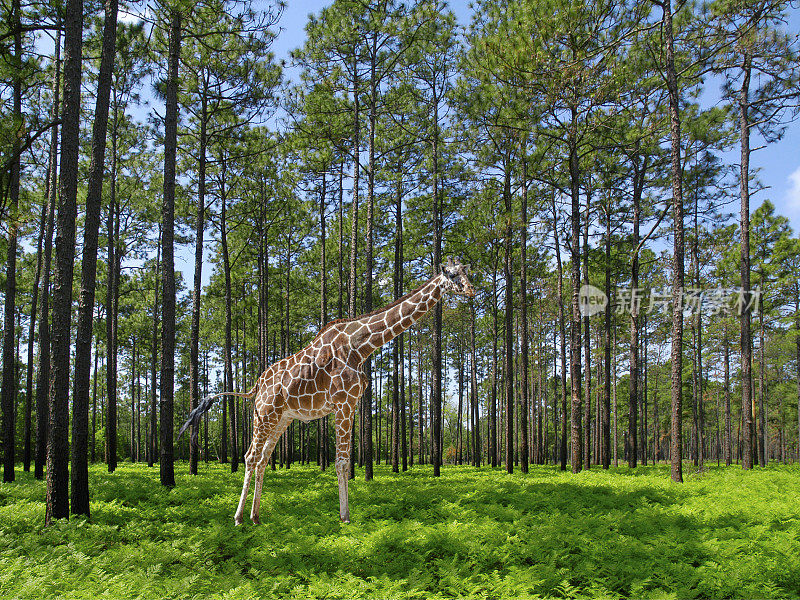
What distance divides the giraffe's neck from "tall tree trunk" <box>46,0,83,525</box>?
4906mm

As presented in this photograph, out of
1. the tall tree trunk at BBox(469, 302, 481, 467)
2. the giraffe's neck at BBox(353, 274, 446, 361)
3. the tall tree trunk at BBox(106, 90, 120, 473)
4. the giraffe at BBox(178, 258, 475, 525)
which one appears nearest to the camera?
the giraffe at BBox(178, 258, 475, 525)

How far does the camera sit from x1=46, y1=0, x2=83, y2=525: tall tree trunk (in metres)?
7.98

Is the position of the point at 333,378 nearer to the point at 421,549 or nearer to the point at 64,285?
the point at 421,549

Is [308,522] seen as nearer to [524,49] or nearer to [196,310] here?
[196,310]

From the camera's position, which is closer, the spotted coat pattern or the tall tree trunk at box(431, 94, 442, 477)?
the spotted coat pattern

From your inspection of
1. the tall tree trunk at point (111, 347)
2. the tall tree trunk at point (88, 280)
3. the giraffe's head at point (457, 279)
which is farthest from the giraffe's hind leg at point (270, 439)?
the tall tree trunk at point (111, 347)

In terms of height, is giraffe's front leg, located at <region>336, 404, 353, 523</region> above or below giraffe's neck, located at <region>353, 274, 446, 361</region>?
below

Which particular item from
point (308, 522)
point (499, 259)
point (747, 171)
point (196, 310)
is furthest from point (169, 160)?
point (747, 171)

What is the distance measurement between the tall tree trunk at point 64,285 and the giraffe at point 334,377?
76.2 inches

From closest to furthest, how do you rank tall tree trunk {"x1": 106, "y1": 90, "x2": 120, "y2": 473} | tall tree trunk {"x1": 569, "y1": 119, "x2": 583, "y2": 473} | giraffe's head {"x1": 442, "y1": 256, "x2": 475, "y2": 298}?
giraffe's head {"x1": 442, "y1": 256, "x2": 475, "y2": 298}
tall tree trunk {"x1": 569, "y1": 119, "x2": 583, "y2": 473}
tall tree trunk {"x1": 106, "y1": 90, "x2": 120, "y2": 473}

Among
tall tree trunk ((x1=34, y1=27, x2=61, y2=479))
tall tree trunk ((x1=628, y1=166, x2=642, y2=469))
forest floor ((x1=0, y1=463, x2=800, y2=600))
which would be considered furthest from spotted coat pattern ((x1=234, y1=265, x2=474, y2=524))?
tall tree trunk ((x1=628, y1=166, x2=642, y2=469))

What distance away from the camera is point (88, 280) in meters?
8.66

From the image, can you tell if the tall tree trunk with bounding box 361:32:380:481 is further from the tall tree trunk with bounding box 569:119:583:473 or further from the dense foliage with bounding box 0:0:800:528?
the tall tree trunk with bounding box 569:119:583:473

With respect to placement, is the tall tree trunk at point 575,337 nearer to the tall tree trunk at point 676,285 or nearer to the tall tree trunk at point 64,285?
the tall tree trunk at point 676,285
